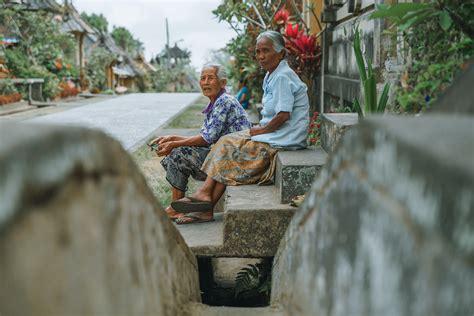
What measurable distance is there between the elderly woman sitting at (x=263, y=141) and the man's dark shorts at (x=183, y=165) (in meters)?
0.25

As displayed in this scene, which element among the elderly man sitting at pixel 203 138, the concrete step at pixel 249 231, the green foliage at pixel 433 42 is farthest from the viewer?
the elderly man sitting at pixel 203 138

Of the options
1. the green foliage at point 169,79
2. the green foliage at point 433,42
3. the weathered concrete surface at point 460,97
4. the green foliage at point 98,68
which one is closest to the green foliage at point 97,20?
the green foliage at point 169,79

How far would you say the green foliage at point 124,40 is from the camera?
5695cm

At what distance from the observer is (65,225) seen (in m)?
1.18

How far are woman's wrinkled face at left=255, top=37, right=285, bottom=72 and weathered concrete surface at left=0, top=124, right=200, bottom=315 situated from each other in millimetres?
2914

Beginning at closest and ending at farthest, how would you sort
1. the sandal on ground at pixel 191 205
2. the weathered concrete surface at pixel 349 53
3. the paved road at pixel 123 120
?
the sandal on ground at pixel 191 205 < the weathered concrete surface at pixel 349 53 < the paved road at pixel 123 120

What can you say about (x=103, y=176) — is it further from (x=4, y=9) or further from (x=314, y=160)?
(x=4, y=9)

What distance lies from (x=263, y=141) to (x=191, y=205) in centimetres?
66

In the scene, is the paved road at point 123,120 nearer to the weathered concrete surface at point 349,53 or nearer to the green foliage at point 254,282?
the weathered concrete surface at point 349,53

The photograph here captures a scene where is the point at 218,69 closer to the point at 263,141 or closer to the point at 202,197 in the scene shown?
the point at 263,141

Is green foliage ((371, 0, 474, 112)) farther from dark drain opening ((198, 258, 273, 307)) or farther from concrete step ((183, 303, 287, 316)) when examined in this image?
dark drain opening ((198, 258, 273, 307))

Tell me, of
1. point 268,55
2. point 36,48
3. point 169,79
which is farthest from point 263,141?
point 169,79

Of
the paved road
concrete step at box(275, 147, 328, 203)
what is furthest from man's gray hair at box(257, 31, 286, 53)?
the paved road

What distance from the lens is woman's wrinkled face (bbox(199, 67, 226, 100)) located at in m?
4.57
